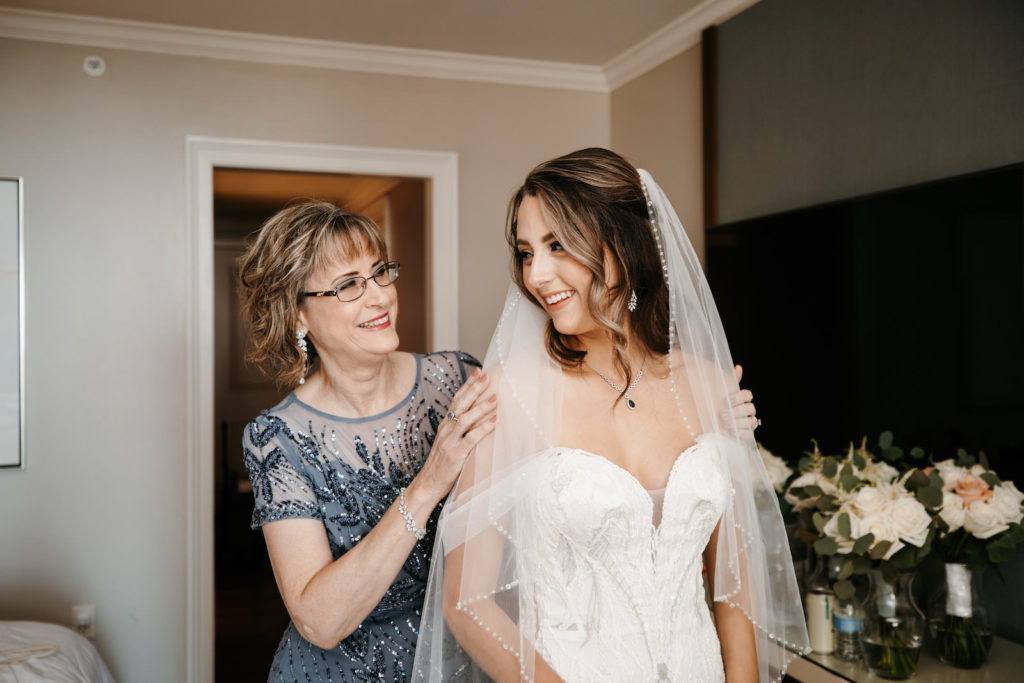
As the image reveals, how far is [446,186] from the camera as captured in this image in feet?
12.9

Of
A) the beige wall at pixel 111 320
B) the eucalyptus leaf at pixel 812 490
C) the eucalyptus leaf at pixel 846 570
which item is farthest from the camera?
the beige wall at pixel 111 320

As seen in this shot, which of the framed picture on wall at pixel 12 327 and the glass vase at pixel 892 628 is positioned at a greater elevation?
the framed picture on wall at pixel 12 327

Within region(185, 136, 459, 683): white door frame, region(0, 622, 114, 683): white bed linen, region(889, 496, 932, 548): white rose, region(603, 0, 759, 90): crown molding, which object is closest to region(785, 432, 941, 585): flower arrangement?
region(889, 496, 932, 548): white rose

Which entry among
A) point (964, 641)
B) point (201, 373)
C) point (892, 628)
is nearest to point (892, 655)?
point (892, 628)

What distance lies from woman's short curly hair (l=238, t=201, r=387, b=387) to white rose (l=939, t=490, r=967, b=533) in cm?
153

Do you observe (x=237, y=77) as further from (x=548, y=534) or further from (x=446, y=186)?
(x=548, y=534)

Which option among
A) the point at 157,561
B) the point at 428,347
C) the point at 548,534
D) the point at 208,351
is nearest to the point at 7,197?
the point at 208,351

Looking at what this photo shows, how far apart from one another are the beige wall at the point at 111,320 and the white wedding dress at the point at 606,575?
8.17ft

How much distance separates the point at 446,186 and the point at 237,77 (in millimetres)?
1042

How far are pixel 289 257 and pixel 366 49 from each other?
234cm

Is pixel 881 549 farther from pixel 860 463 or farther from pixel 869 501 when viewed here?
pixel 860 463

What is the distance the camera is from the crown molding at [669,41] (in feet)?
10.6

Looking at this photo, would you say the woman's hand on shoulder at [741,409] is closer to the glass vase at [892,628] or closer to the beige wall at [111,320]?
the glass vase at [892,628]

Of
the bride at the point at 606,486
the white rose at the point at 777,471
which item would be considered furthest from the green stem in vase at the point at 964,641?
the bride at the point at 606,486
